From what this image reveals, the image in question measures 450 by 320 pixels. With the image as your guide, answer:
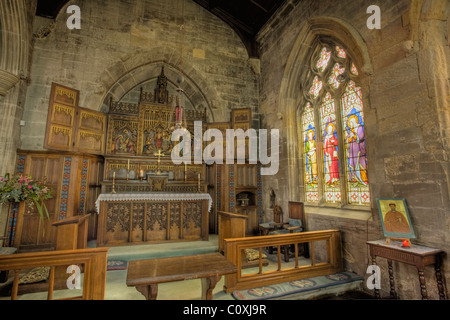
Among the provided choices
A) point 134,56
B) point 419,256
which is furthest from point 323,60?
point 134,56

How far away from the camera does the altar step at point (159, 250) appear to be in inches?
189

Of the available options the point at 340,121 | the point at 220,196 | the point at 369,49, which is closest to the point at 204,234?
the point at 220,196

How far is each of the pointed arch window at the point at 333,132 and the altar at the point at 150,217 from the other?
279 cm

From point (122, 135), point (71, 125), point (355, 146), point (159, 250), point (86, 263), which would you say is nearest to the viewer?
point (86, 263)

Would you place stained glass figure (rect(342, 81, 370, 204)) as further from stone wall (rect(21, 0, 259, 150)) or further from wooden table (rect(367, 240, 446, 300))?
stone wall (rect(21, 0, 259, 150))

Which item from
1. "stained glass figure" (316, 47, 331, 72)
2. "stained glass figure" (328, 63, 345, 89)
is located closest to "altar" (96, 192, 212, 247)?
"stained glass figure" (328, 63, 345, 89)

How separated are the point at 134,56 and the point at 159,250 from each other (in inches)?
213

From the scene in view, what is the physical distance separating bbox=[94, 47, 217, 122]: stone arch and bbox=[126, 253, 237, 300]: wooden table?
17.6 feet

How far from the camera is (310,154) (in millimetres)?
5906

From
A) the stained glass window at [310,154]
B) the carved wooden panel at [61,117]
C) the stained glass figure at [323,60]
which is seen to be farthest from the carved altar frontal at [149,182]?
the stained glass figure at [323,60]

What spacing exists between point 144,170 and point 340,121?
522cm

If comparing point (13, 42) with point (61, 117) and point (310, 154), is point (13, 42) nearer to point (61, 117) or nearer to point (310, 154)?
point (61, 117)

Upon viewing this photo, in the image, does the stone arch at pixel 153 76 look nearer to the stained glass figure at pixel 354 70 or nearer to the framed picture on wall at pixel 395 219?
the stained glass figure at pixel 354 70

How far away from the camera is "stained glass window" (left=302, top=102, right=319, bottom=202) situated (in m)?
5.71
